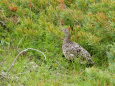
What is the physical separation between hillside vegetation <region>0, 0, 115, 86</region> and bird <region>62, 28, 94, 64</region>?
13 centimetres

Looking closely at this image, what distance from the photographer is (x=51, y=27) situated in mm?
7902

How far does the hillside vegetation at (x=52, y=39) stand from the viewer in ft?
19.9

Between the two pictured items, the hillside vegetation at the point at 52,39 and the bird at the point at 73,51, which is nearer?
the hillside vegetation at the point at 52,39

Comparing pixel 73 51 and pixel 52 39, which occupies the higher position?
pixel 73 51

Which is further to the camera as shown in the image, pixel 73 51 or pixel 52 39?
pixel 52 39

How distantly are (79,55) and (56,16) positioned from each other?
5.82 ft

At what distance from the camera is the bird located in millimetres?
7055

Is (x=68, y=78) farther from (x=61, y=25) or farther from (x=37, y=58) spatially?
(x=61, y=25)

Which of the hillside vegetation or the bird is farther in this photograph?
the bird

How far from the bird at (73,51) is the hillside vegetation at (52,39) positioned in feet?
0.44

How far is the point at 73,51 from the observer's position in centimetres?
715

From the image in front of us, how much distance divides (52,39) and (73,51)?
0.83 m

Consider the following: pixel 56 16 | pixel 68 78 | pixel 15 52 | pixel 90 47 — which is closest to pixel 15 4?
pixel 56 16

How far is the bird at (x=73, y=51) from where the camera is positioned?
7.05 meters
